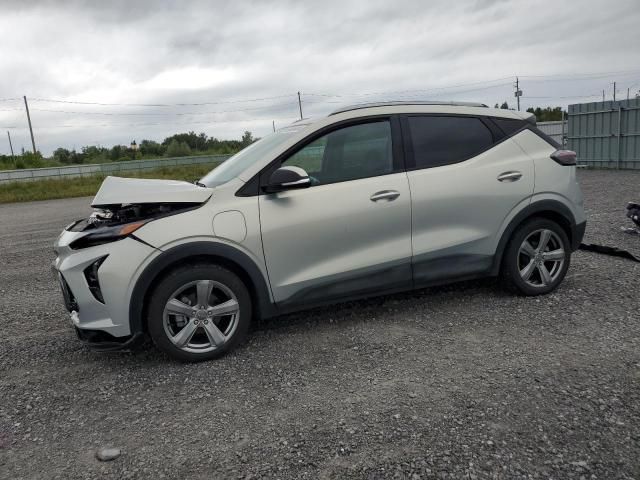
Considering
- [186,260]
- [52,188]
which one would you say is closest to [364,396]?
[186,260]

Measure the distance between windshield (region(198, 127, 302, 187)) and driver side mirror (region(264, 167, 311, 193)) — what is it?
39 cm

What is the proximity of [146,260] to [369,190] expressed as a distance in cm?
169

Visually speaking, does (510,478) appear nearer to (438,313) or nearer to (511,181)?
(438,313)

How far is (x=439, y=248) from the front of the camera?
4.08 metres

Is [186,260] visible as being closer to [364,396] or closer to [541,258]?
[364,396]

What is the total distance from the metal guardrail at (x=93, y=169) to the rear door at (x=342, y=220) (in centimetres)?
3020

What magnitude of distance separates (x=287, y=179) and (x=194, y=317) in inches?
45.7

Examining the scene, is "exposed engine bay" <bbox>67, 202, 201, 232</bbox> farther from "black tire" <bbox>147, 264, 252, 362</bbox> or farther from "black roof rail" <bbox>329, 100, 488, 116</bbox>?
"black roof rail" <bbox>329, 100, 488, 116</bbox>

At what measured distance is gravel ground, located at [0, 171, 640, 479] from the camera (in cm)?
246

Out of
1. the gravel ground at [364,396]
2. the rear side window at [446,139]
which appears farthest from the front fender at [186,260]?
the rear side window at [446,139]

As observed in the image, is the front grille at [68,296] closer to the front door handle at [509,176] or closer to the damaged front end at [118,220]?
the damaged front end at [118,220]

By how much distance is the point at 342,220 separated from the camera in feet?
12.3

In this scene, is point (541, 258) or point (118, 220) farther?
point (541, 258)

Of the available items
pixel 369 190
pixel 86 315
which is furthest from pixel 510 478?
pixel 86 315
